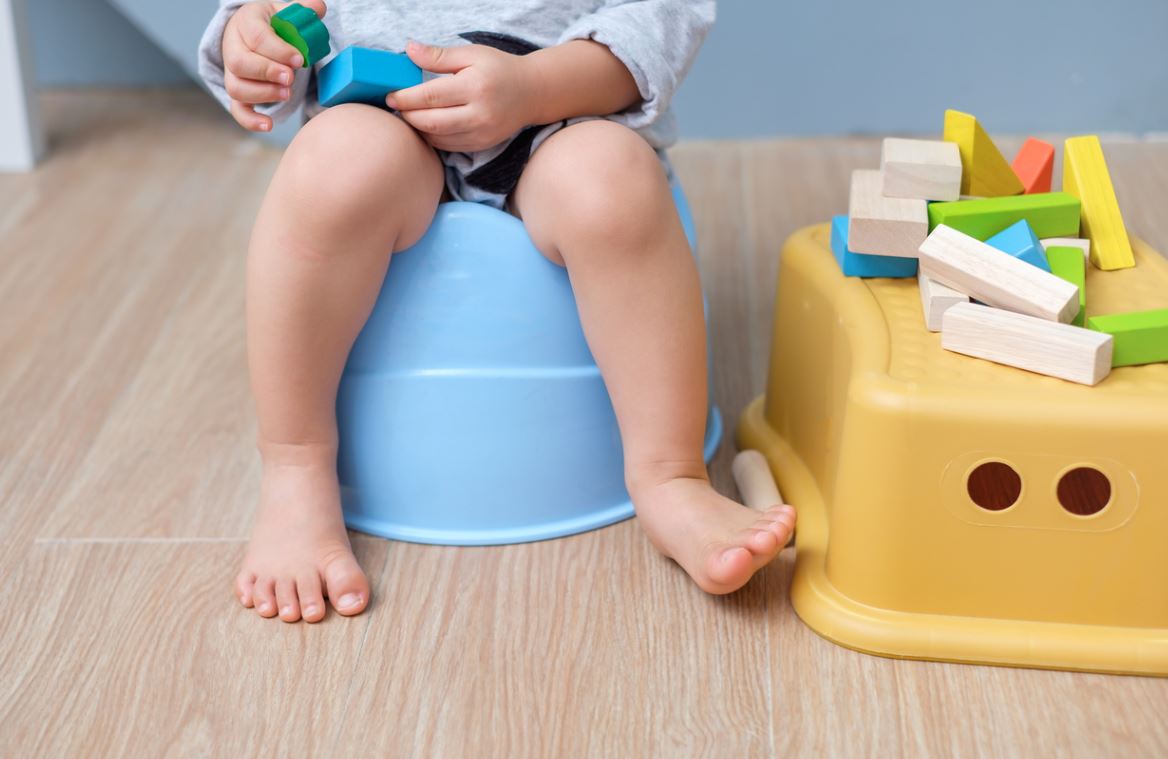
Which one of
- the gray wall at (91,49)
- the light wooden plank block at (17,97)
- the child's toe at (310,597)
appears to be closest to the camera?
the child's toe at (310,597)

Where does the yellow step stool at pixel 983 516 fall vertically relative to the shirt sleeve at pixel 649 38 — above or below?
below

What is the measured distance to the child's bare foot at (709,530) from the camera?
807mm

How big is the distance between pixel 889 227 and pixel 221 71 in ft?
1.66

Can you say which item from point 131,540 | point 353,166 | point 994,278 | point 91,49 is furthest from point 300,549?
point 91,49

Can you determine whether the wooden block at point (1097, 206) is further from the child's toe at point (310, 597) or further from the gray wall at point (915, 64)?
the gray wall at point (915, 64)

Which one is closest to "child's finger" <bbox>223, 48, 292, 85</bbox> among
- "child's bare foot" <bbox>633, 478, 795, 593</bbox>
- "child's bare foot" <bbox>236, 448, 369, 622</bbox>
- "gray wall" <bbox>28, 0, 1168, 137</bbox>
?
"child's bare foot" <bbox>236, 448, 369, 622</bbox>

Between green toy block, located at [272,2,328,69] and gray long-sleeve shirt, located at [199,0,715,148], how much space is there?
0.20 feet

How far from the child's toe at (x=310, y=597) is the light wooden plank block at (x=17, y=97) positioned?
1.13 meters

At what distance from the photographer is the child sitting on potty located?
2.73 feet

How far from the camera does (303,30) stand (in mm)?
842

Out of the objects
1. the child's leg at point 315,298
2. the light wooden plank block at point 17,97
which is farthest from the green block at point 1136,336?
the light wooden plank block at point 17,97

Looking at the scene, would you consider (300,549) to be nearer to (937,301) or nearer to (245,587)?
(245,587)

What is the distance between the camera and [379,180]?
0.83 metres

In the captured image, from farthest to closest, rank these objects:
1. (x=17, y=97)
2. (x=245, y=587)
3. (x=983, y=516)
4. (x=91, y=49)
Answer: (x=91, y=49) → (x=17, y=97) → (x=245, y=587) → (x=983, y=516)
